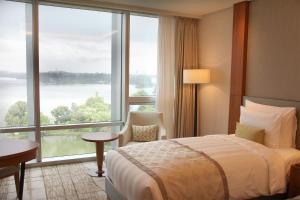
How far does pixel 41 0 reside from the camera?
13.2 feet

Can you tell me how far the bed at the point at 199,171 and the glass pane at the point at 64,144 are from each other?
5.46 feet

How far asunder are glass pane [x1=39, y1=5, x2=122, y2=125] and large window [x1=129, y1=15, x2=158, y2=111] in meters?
0.26

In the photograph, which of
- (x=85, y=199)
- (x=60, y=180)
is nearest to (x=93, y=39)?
(x=60, y=180)

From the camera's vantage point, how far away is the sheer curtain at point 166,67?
4891 millimetres

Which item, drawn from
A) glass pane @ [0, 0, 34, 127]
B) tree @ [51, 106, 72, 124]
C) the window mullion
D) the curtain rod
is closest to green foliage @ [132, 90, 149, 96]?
tree @ [51, 106, 72, 124]

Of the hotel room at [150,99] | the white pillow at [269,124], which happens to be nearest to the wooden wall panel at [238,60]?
the hotel room at [150,99]

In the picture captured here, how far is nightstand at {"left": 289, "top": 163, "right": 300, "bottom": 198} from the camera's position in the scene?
8.93ft

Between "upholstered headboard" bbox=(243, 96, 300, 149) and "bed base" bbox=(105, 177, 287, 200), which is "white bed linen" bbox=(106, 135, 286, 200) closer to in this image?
"bed base" bbox=(105, 177, 287, 200)

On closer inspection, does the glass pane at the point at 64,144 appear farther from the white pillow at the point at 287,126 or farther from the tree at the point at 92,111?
the white pillow at the point at 287,126

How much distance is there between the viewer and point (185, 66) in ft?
16.6

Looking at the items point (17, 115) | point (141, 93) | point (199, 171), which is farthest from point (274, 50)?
point (17, 115)

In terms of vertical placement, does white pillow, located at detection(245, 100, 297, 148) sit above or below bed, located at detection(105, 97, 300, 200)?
above

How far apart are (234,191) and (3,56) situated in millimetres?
3711

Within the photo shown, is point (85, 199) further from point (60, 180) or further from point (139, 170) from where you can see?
point (139, 170)
